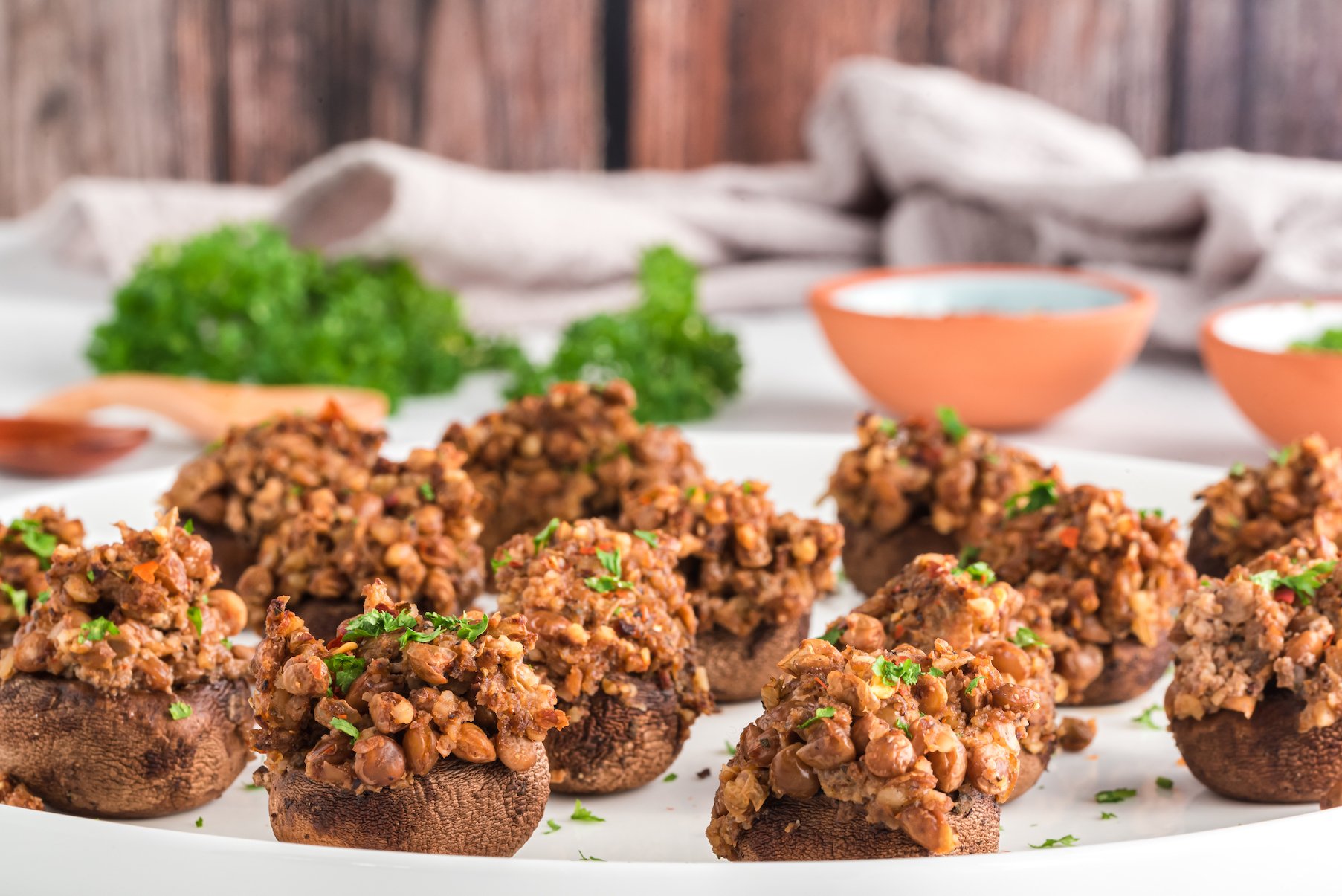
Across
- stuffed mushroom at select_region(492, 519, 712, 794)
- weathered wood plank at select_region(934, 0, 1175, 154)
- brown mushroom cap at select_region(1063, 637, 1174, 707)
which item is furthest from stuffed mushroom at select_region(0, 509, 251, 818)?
weathered wood plank at select_region(934, 0, 1175, 154)

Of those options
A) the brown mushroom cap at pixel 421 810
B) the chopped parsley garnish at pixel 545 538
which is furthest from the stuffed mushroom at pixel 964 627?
the brown mushroom cap at pixel 421 810

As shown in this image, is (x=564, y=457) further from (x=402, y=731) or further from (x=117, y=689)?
(x=402, y=731)

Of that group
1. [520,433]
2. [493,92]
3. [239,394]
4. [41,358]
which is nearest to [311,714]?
[520,433]

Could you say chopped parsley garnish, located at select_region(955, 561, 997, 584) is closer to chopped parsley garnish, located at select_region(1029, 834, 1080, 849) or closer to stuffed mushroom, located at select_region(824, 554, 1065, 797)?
stuffed mushroom, located at select_region(824, 554, 1065, 797)

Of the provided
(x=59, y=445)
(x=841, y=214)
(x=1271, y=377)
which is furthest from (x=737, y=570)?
(x=841, y=214)

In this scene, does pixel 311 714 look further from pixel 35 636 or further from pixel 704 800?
pixel 704 800

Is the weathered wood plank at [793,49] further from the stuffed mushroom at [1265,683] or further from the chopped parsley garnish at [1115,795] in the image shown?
the chopped parsley garnish at [1115,795]
